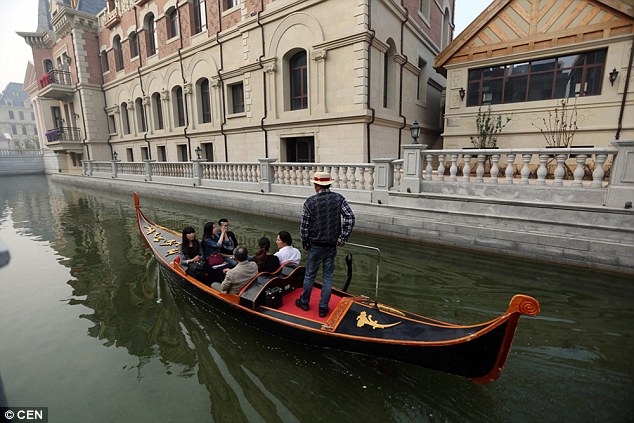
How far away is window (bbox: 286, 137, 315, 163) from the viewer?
13461 mm

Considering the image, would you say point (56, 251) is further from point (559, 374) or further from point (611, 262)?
point (611, 262)

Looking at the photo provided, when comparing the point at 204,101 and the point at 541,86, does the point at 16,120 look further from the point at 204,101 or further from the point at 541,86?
the point at 541,86

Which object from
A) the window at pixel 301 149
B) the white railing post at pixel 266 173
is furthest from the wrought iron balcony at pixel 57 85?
the white railing post at pixel 266 173

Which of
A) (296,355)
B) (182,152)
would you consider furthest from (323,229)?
(182,152)

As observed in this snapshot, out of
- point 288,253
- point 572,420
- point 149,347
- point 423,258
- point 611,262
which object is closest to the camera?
point 572,420

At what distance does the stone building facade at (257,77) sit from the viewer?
11.7 meters

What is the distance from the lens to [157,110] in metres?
20.5

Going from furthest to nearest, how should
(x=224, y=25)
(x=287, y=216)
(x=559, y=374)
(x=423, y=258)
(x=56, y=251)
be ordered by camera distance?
(x=224, y=25) < (x=287, y=216) < (x=56, y=251) < (x=423, y=258) < (x=559, y=374)

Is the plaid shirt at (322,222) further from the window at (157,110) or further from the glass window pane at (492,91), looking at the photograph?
the window at (157,110)

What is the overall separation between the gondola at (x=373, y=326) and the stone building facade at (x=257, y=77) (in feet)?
27.1

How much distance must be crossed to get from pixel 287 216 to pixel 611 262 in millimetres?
8165

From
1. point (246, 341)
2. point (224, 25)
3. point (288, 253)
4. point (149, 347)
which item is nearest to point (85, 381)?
point (149, 347)

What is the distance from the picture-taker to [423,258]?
704 cm

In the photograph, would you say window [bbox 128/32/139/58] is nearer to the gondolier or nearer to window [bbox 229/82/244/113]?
window [bbox 229/82/244/113]
